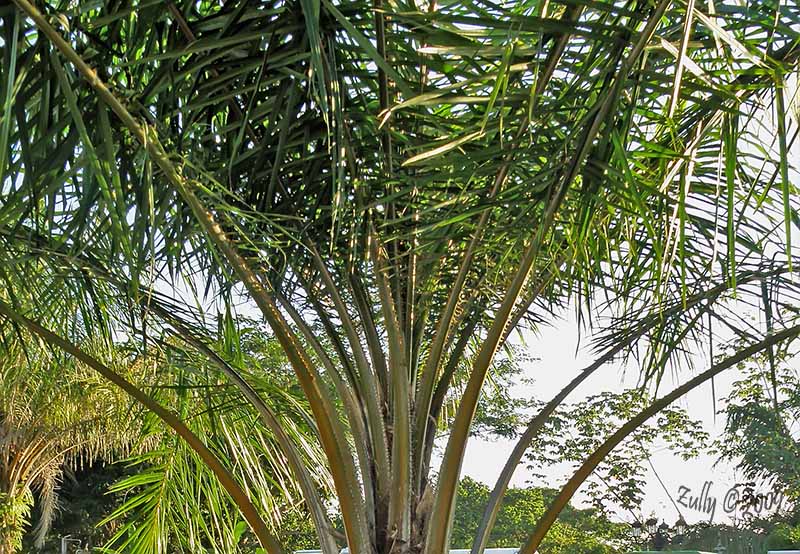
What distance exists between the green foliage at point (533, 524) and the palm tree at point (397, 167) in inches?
261

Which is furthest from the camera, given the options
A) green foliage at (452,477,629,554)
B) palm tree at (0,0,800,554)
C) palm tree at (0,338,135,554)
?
green foliage at (452,477,629,554)

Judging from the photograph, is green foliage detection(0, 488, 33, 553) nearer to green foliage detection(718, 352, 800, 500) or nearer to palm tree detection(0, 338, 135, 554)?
palm tree detection(0, 338, 135, 554)

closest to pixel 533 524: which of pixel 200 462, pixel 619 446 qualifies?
pixel 619 446

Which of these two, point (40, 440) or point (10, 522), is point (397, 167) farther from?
point (40, 440)

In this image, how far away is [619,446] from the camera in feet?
29.0

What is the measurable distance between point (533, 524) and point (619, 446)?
3.93 ft

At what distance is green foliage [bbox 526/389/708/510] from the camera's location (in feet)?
28.7

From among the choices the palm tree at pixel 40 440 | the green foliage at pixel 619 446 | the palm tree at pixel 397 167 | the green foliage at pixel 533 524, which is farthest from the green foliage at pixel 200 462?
the green foliage at pixel 619 446

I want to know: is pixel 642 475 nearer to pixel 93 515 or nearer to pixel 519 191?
pixel 93 515

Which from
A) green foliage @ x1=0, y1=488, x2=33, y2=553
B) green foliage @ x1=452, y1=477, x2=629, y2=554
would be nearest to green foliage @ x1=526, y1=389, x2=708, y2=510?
green foliage @ x1=452, y1=477, x2=629, y2=554

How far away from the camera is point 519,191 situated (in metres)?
1.37

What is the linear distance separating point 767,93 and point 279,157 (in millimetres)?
839

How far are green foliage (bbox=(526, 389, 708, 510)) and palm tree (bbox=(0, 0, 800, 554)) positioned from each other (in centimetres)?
658

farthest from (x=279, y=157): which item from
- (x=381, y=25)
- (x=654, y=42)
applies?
(x=654, y=42)
